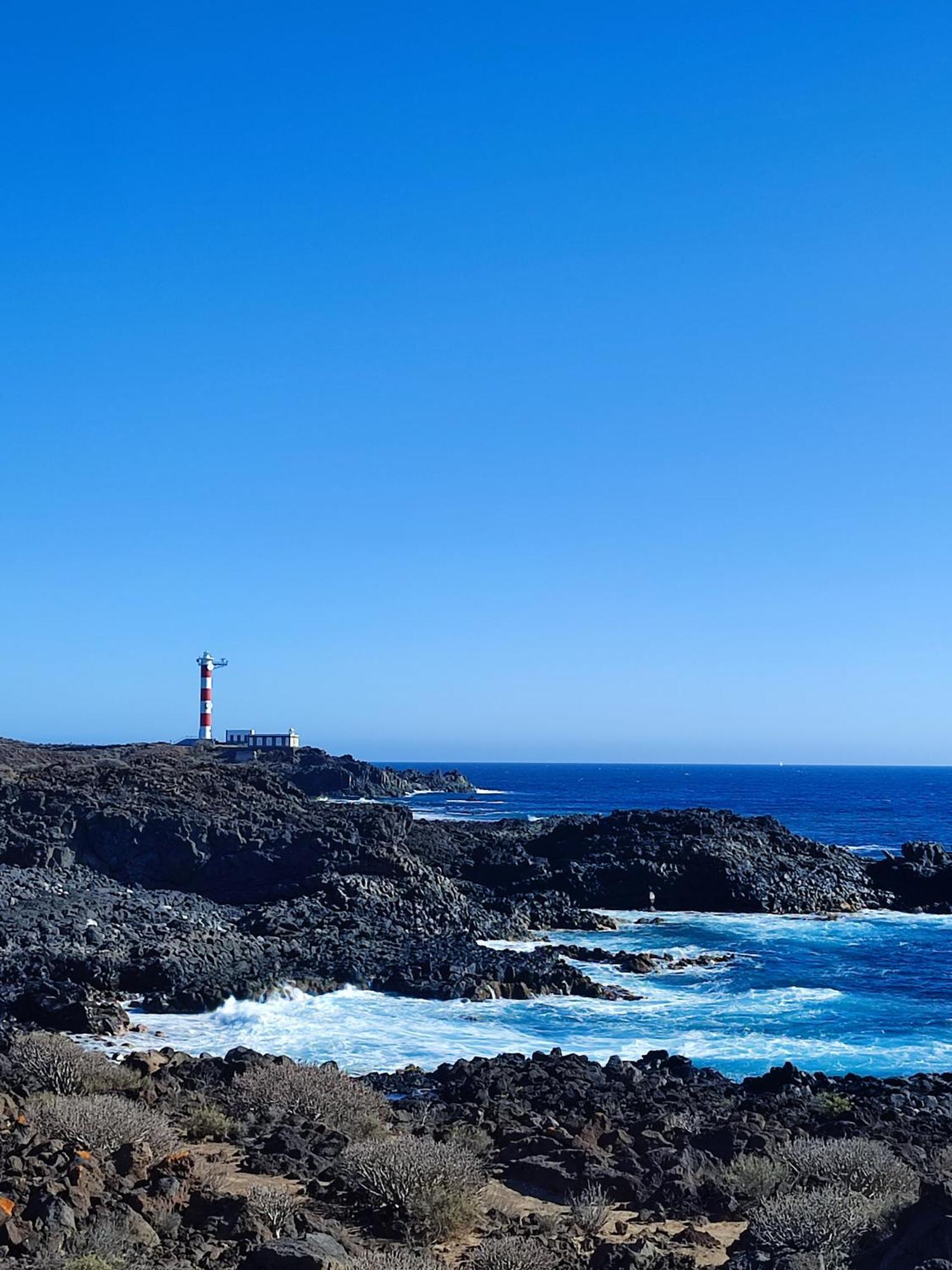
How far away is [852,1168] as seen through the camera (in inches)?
417

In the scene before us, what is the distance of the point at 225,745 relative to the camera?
106000 millimetres

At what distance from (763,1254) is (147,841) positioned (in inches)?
1351

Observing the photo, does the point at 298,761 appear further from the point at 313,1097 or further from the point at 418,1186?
the point at 418,1186

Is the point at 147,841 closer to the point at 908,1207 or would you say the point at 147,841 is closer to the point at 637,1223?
the point at 637,1223

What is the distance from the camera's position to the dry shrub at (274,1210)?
8.98 meters

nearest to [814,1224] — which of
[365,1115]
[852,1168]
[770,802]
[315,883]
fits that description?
[852,1168]

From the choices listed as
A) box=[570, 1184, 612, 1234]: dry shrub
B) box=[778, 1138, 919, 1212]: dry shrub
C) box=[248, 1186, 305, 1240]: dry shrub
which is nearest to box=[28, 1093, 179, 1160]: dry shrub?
box=[248, 1186, 305, 1240]: dry shrub

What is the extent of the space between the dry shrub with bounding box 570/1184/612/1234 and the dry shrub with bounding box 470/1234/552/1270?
1.33 metres

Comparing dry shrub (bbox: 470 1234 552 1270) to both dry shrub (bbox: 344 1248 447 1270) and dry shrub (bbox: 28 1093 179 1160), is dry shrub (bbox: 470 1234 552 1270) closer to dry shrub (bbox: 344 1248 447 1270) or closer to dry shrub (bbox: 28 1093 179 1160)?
dry shrub (bbox: 344 1248 447 1270)

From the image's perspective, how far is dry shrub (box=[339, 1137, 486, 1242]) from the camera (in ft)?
30.8

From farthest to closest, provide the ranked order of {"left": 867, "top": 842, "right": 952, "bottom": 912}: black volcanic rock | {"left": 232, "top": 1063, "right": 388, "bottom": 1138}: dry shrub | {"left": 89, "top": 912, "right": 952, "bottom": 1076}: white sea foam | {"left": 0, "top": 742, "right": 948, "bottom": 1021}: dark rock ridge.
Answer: {"left": 867, "top": 842, "right": 952, "bottom": 912}: black volcanic rock → {"left": 0, "top": 742, "right": 948, "bottom": 1021}: dark rock ridge → {"left": 89, "top": 912, "right": 952, "bottom": 1076}: white sea foam → {"left": 232, "top": 1063, "right": 388, "bottom": 1138}: dry shrub

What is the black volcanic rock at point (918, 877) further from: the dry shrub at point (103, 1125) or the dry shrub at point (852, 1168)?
the dry shrub at point (103, 1125)

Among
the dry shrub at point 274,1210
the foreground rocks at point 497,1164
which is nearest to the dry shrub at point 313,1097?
the foreground rocks at point 497,1164

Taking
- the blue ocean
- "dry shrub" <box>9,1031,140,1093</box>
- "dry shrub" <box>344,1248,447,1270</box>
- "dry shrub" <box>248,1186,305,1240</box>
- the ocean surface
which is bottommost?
the ocean surface
